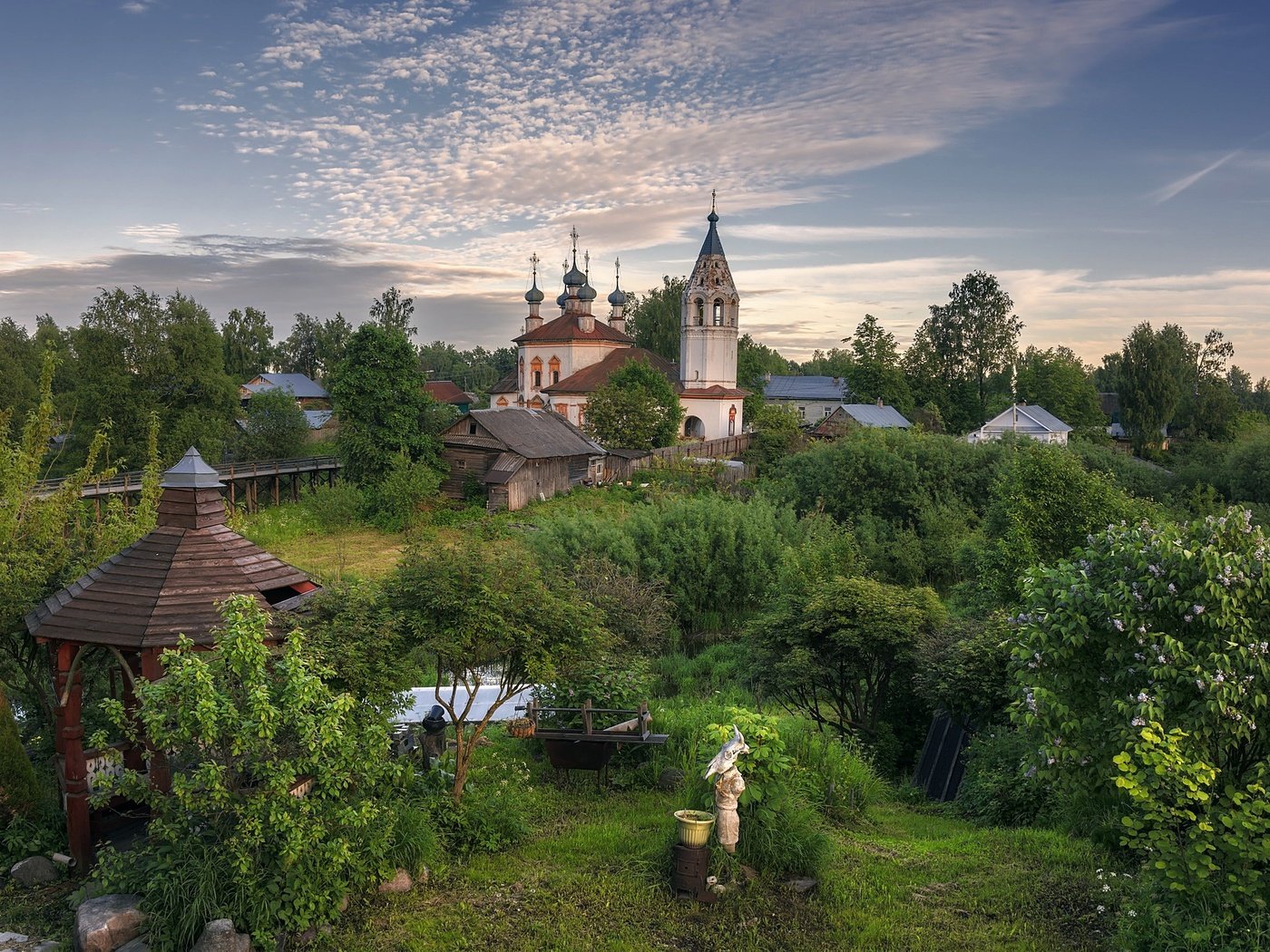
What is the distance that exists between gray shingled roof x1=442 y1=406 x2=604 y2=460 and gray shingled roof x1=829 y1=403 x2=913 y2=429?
22.3 m

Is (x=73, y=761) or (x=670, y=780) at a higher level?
(x=73, y=761)

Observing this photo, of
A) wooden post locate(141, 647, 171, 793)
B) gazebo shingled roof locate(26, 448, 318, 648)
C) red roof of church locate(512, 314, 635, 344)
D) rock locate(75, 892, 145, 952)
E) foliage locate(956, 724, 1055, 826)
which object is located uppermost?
red roof of church locate(512, 314, 635, 344)

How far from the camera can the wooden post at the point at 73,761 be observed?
8203mm

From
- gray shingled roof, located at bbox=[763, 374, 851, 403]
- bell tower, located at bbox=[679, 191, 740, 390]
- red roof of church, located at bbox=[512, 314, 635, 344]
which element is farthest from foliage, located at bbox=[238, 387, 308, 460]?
gray shingled roof, located at bbox=[763, 374, 851, 403]

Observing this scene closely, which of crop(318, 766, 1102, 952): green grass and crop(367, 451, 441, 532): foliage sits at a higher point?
crop(367, 451, 441, 532): foliage

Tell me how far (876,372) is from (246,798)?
2582 inches

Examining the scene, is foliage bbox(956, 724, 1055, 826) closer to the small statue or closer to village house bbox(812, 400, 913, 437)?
the small statue

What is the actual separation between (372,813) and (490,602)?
2.11 m

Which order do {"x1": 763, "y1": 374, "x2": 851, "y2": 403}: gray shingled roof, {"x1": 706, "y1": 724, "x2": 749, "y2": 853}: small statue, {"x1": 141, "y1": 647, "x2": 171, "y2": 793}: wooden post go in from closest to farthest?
{"x1": 706, "y1": 724, "x2": 749, "y2": 853}: small statue < {"x1": 141, "y1": 647, "x2": 171, "y2": 793}: wooden post < {"x1": 763, "y1": 374, "x2": 851, "y2": 403}: gray shingled roof

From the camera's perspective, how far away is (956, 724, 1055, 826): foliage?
1002 centimetres

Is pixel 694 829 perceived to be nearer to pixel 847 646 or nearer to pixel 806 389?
pixel 847 646

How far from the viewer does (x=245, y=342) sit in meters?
72.9

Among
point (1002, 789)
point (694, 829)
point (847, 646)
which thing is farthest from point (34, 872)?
point (1002, 789)

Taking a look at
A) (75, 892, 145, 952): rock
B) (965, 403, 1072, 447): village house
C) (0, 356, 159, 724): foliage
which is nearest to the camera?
(75, 892, 145, 952): rock
